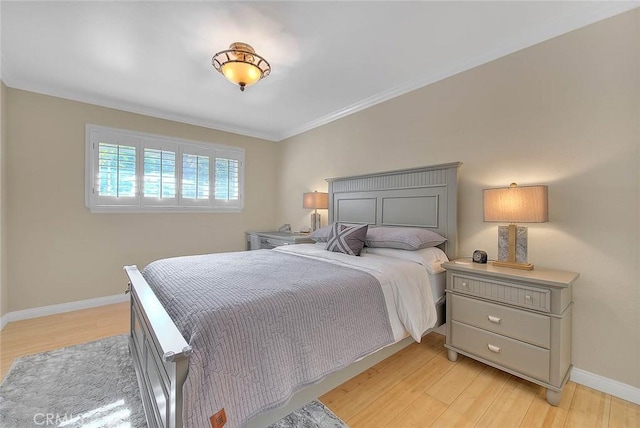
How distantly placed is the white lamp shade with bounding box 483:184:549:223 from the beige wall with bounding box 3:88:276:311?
3944mm

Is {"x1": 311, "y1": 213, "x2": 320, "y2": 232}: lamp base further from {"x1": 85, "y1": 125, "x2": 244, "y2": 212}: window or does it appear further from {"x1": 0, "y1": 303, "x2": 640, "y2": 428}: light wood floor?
{"x1": 0, "y1": 303, "x2": 640, "y2": 428}: light wood floor

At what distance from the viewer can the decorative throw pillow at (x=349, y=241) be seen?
2.55 m

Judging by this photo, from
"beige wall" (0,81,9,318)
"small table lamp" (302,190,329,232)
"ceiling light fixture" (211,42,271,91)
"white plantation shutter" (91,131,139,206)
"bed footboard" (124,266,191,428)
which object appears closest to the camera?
"bed footboard" (124,266,191,428)

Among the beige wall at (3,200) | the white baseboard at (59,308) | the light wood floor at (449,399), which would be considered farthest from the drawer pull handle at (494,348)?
the beige wall at (3,200)

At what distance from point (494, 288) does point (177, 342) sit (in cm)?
200

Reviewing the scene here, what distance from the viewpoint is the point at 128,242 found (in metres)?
3.54

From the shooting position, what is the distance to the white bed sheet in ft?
5.80

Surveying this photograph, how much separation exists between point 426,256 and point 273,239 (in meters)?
2.34

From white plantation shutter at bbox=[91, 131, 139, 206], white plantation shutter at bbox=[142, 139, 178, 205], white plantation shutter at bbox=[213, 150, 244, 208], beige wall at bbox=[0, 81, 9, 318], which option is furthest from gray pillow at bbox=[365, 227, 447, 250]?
beige wall at bbox=[0, 81, 9, 318]

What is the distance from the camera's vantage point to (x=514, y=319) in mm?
1803

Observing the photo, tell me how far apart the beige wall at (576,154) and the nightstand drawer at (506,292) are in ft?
1.58

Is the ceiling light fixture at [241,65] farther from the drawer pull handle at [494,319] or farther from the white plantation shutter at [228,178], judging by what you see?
the drawer pull handle at [494,319]

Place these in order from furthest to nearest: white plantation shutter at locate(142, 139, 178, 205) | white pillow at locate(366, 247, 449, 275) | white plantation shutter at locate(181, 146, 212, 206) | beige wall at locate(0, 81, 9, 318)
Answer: white plantation shutter at locate(181, 146, 212, 206) → white plantation shutter at locate(142, 139, 178, 205) → beige wall at locate(0, 81, 9, 318) → white pillow at locate(366, 247, 449, 275)

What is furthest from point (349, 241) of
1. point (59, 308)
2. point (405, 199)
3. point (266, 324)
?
point (59, 308)
